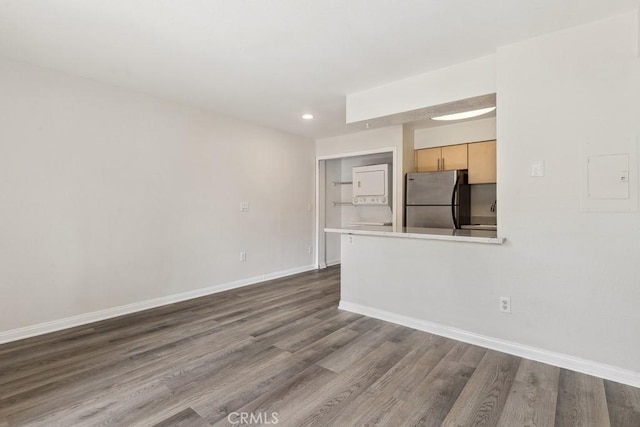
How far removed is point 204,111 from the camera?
3926mm

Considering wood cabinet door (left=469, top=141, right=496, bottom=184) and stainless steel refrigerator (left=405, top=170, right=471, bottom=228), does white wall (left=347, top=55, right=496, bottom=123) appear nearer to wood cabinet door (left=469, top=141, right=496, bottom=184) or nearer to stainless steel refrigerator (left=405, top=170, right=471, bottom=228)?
stainless steel refrigerator (left=405, top=170, right=471, bottom=228)

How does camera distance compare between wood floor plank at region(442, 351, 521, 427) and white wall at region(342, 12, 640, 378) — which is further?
white wall at region(342, 12, 640, 378)

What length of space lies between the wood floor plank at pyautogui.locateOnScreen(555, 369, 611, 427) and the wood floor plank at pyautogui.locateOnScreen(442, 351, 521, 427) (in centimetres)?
26

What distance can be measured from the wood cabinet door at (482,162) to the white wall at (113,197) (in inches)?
116

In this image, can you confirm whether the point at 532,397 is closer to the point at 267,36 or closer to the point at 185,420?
the point at 185,420

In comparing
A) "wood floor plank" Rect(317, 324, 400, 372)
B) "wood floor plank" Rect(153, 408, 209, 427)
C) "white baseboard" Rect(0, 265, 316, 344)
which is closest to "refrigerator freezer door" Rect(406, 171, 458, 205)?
"wood floor plank" Rect(317, 324, 400, 372)

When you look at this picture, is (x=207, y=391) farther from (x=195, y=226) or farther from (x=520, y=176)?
(x=520, y=176)

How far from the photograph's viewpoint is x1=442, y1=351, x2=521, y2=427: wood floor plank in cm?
163

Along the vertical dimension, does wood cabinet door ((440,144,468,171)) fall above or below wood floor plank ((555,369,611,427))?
above

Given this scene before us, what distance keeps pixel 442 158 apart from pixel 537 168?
91.3 inches

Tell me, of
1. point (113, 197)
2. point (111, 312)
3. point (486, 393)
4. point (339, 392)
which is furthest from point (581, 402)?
point (113, 197)

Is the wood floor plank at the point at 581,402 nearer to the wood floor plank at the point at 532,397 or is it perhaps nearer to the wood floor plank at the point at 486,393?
the wood floor plank at the point at 532,397

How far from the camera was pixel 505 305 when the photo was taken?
7.89ft

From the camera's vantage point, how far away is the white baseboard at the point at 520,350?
6.52 ft
